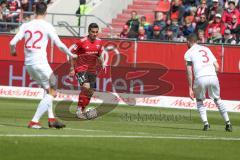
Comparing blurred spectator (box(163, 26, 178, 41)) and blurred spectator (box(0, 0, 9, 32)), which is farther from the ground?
blurred spectator (box(0, 0, 9, 32))

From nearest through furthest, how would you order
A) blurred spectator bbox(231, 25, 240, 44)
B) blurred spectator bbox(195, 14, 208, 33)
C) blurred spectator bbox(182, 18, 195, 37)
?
blurred spectator bbox(231, 25, 240, 44)
blurred spectator bbox(195, 14, 208, 33)
blurred spectator bbox(182, 18, 195, 37)

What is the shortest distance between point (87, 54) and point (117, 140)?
7368 millimetres

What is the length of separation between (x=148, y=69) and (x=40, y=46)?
13964 mm

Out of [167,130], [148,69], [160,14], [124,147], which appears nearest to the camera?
[124,147]

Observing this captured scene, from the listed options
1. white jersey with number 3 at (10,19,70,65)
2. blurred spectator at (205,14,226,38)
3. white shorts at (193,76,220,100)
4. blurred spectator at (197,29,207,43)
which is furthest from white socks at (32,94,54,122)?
blurred spectator at (205,14,226,38)

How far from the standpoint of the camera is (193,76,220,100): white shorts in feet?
67.3

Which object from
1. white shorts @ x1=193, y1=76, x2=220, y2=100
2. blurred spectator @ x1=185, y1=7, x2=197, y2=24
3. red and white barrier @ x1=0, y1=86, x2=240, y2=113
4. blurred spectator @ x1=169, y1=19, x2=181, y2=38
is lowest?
red and white barrier @ x1=0, y1=86, x2=240, y2=113

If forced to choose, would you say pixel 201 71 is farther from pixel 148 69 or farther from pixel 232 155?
pixel 148 69

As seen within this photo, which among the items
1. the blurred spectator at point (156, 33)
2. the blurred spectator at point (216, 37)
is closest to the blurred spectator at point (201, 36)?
the blurred spectator at point (216, 37)

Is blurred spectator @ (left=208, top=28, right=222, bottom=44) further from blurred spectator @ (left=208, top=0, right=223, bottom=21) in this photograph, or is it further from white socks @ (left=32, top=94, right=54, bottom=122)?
white socks @ (left=32, top=94, right=54, bottom=122)

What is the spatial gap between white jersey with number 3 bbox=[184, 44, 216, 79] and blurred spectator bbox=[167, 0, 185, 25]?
52.8 feet

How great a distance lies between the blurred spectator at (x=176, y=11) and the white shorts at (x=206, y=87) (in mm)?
16139

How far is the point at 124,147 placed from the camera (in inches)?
591

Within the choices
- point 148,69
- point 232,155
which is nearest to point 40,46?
point 232,155
